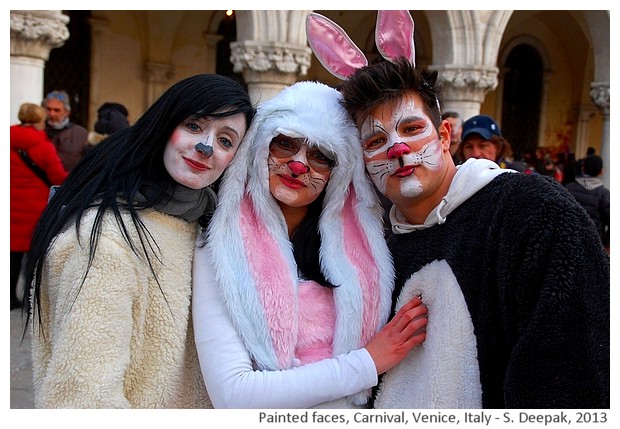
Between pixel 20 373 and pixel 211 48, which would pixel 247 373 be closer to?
pixel 20 373

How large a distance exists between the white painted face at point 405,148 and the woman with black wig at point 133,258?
39cm

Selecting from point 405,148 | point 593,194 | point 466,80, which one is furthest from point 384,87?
point 466,80

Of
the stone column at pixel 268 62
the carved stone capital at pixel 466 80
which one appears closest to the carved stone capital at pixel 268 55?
the stone column at pixel 268 62

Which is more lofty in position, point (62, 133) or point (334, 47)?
point (62, 133)

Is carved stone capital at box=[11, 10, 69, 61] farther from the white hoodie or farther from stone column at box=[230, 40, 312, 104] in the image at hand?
the white hoodie

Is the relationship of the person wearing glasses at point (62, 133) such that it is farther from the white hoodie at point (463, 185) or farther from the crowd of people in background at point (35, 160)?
the white hoodie at point (463, 185)

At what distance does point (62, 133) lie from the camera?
19.8 feet

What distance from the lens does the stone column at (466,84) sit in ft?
28.0

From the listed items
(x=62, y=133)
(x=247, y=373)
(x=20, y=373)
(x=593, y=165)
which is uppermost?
(x=62, y=133)

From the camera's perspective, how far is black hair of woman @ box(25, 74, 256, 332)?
176 cm

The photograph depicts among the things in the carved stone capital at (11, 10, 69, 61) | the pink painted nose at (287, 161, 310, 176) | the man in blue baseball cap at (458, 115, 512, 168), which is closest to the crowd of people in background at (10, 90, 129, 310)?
the carved stone capital at (11, 10, 69, 61)

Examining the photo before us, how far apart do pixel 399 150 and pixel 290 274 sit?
471 mm

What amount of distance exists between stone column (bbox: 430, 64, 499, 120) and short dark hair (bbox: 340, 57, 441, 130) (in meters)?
6.77
